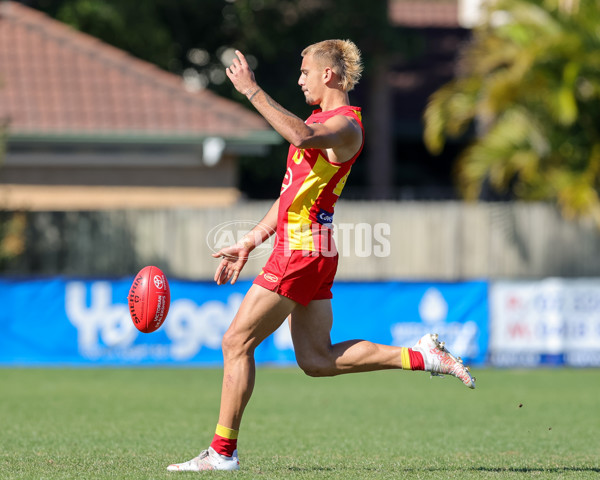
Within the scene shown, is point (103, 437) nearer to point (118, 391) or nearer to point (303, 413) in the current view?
point (303, 413)

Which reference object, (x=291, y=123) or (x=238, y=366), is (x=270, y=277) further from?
(x=291, y=123)

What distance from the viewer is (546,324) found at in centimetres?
1520

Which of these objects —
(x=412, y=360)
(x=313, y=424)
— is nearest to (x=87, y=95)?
(x=313, y=424)

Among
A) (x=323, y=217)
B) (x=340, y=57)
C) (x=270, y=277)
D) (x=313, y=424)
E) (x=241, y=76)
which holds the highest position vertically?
(x=340, y=57)

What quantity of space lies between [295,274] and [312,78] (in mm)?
1135

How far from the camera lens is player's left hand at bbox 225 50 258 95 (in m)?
5.70

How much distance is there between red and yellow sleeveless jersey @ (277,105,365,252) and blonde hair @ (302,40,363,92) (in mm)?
201

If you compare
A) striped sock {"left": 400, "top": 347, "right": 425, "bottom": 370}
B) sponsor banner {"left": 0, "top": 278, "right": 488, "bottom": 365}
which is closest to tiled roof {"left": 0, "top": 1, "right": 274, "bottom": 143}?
sponsor banner {"left": 0, "top": 278, "right": 488, "bottom": 365}

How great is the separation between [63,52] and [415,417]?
39.9ft

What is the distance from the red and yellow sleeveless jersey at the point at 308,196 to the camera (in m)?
6.05

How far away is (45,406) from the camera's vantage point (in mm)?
10281

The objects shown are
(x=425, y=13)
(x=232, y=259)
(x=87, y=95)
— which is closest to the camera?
(x=232, y=259)

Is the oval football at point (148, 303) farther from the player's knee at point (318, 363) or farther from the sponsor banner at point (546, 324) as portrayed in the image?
the sponsor banner at point (546, 324)

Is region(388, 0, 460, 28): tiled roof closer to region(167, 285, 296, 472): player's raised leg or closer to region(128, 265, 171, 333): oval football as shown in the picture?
region(128, 265, 171, 333): oval football
